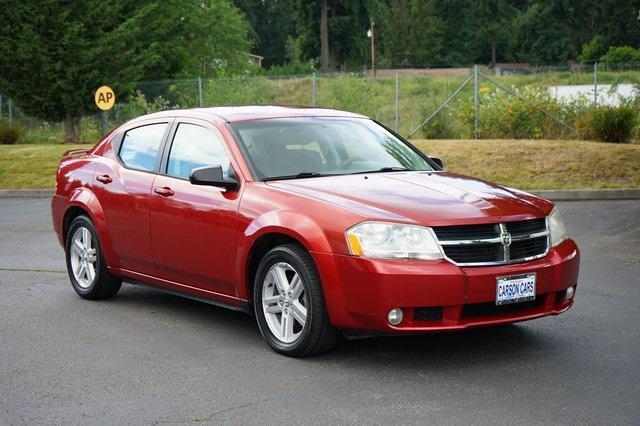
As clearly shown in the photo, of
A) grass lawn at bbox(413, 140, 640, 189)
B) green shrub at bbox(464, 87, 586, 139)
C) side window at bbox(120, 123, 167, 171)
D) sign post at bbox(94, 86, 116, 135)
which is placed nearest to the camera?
side window at bbox(120, 123, 167, 171)

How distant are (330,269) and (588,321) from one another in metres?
2.43

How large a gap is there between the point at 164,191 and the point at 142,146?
34.5 inches

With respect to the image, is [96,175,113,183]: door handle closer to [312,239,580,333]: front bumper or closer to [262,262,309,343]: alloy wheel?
[262,262,309,343]: alloy wheel

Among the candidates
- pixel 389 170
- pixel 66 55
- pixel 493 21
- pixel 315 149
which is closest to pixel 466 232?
pixel 389 170

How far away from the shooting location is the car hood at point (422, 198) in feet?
21.4

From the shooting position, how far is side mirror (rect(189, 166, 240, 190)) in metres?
7.37

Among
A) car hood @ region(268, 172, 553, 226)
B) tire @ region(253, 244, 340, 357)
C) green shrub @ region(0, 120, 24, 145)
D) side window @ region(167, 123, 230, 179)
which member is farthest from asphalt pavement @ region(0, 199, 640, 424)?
green shrub @ region(0, 120, 24, 145)

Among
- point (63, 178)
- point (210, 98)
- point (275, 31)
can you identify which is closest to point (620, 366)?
point (63, 178)

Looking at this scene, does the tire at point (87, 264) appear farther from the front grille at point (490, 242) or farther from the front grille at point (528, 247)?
the front grille at point (528, 247)

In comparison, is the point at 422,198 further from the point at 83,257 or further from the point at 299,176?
the point at 83,257

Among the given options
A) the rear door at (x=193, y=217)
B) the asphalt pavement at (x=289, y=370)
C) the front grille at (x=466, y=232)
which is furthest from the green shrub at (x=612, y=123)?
the front grille at (x=466, y=232)

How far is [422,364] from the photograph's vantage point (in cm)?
672

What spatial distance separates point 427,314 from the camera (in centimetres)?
643

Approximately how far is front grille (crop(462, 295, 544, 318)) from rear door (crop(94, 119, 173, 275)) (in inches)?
112
